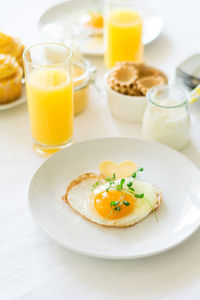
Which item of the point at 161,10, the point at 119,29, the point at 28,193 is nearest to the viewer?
the point at 28,193

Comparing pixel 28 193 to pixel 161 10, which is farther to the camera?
pixel 161 10

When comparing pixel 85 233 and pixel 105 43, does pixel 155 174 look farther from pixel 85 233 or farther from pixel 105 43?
pixel 105 43

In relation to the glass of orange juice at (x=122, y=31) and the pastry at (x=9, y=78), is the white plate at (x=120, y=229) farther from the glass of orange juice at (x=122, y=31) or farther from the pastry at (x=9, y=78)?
the glass of orange juice at (x=122, y=31)

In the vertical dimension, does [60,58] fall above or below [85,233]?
above

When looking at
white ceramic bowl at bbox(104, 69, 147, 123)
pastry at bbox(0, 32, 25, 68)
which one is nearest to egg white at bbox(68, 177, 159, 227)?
white ceramic bowl at bbox(104, 69, 147, 123)

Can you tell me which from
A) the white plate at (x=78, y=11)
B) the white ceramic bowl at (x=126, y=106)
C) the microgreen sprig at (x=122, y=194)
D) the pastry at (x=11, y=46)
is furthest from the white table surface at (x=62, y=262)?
the white plate at (x=78, y=11)

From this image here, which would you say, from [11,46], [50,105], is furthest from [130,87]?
[11,46]

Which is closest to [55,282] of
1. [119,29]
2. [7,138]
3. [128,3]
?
[7,138]
